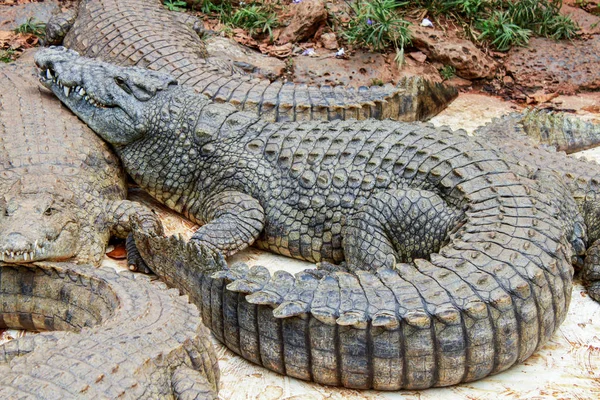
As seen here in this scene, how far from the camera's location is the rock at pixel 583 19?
23.7 feet

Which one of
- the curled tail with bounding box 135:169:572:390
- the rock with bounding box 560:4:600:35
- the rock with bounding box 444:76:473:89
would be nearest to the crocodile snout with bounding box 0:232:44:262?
the curled tail with bounding box 135:169:572:390

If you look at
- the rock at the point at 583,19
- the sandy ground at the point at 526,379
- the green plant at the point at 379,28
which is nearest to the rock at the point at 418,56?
the green plant at the point at 379,28

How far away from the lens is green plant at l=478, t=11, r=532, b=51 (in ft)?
22.7

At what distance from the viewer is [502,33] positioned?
693 centimetres

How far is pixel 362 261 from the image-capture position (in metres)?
4.12

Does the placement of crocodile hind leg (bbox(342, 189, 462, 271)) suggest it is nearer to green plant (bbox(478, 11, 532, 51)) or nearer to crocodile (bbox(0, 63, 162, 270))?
crocodile (bbox(0, 63, 162, 270))

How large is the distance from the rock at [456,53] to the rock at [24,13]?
3421mm

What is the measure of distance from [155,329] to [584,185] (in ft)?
8.94

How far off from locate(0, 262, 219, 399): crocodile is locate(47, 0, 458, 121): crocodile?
2184 mm

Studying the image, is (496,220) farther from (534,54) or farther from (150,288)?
(534,54)

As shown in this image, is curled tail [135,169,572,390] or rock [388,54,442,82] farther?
rock [388,54,442,82]

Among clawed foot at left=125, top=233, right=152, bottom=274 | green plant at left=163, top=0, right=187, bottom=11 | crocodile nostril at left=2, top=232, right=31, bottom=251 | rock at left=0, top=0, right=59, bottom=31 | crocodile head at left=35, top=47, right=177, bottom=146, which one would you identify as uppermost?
crocodile head at left=35, top=47, right=177, bottom=146

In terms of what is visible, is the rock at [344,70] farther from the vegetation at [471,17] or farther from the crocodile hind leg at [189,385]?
the crocodile hind leg at [189,385]

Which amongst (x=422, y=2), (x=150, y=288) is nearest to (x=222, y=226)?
(x=150, y=288)
